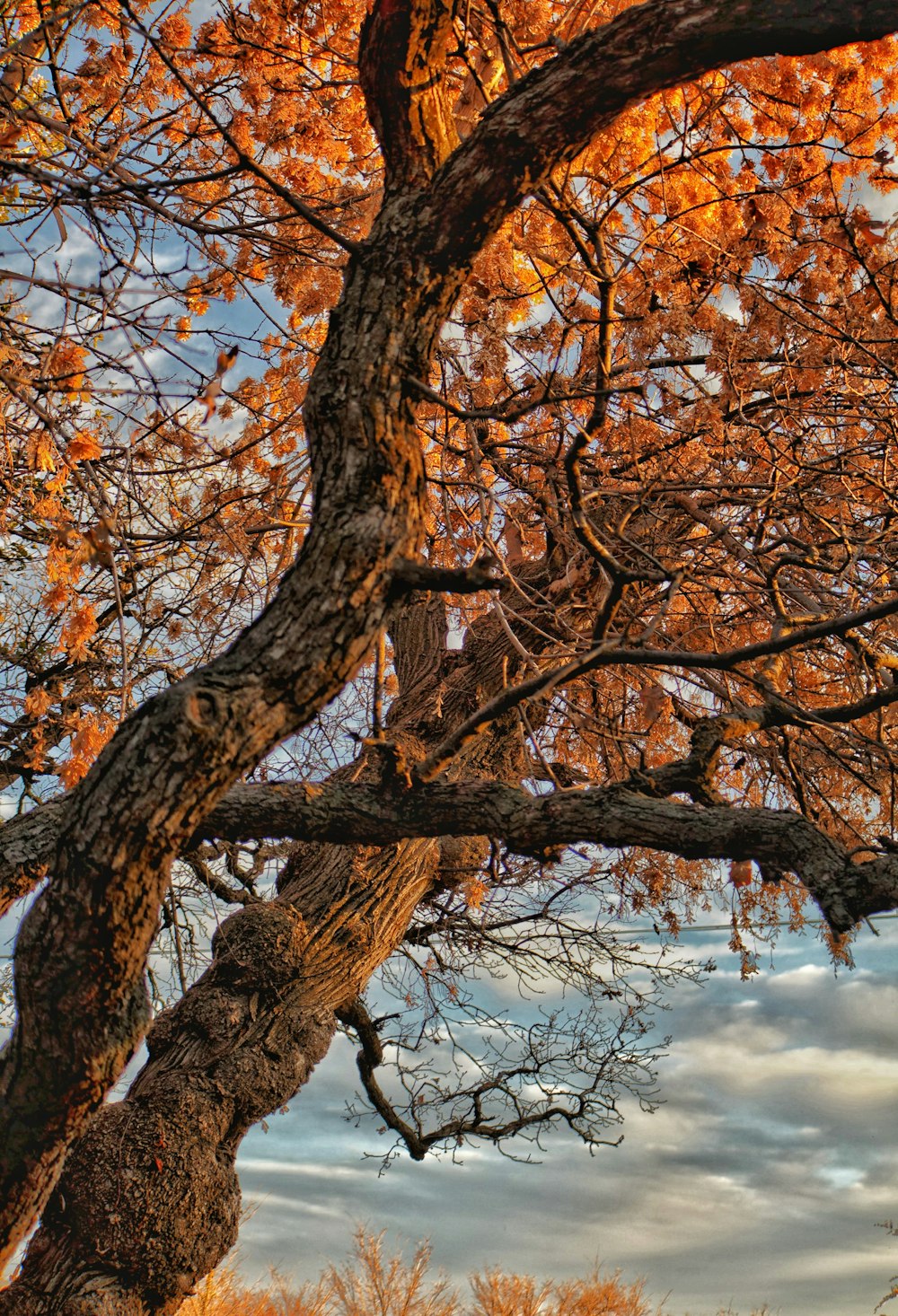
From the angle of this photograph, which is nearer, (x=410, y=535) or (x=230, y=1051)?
(x=410, y=535)

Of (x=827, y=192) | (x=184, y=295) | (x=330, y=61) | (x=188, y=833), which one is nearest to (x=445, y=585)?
(x=188, y=833)

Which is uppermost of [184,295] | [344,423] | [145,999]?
[184,295]

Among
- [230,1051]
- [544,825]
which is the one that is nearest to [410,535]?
[544,825]

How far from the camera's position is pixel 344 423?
3072 millimetres

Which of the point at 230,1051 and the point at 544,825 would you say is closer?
the point at 544,825

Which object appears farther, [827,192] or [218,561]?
[827,192]

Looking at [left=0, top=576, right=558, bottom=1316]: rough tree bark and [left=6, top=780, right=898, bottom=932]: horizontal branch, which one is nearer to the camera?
[left=6, top=780, right=898, bottom=932]: horizontal branch

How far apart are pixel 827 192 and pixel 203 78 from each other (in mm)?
3465

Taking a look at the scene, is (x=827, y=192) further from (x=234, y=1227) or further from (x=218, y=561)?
(x=234, y=1227)

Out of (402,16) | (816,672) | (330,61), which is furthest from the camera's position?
(816,672)

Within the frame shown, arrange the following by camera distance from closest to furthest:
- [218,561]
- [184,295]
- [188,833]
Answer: [188,833]
[184,295]
[218,561]

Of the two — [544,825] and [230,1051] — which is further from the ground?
[544,825]

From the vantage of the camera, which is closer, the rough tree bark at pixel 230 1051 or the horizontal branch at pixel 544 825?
the horizontal branch at pixel 544 825

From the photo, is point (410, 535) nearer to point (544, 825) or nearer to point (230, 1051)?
point (544, 825)
